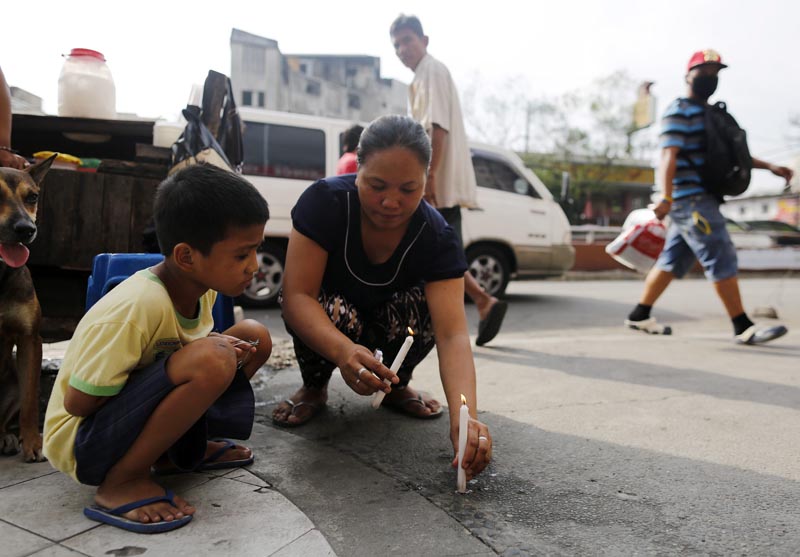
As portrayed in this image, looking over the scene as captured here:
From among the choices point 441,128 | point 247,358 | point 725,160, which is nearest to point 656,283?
point 725,160

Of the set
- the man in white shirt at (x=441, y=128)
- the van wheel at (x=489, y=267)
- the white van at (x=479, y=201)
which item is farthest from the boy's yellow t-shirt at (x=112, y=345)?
→ the van wheel at (x=489, y=267)

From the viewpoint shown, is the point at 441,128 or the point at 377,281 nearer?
the point at 377,281

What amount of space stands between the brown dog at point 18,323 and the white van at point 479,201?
373 cm

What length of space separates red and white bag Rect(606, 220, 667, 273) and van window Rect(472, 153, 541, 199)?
7.72 ft

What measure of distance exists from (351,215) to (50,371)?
143 centimetres

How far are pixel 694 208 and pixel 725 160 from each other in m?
0.39

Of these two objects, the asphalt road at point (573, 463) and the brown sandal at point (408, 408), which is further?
the brown sandal at point (408, 408)

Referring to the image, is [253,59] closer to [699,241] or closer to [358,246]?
[699,241]

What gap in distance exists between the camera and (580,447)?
2223 mm

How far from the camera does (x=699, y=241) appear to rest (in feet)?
14.3

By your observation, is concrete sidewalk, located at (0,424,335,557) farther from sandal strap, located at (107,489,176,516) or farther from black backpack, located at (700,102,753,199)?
black backpack, located at (700,102,753,199)

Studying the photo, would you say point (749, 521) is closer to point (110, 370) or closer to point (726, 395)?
point (726, 395)

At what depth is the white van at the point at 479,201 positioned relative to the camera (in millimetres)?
6105

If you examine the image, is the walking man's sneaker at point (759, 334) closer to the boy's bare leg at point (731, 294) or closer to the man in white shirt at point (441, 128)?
the boy's bare leg at point (731, 294)
